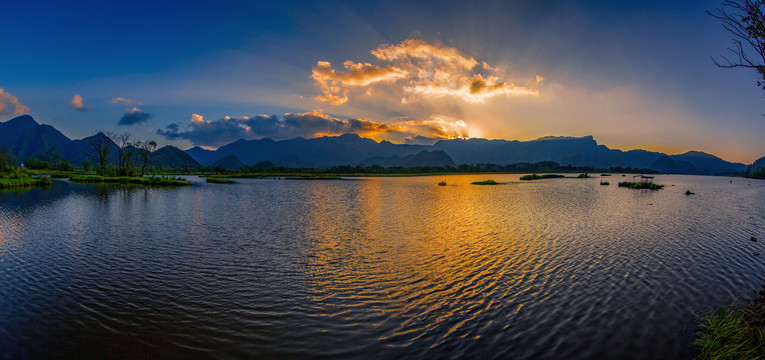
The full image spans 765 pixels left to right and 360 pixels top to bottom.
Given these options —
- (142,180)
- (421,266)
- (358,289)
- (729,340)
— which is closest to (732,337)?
(729,340)

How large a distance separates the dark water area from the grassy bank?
391 mm

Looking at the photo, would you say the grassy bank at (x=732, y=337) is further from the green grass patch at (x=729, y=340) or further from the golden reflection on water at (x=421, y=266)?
the golden reflection on water at (x=421, y=266)

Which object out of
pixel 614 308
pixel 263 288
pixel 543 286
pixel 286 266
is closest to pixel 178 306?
pixel 263 288

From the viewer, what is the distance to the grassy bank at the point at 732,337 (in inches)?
310

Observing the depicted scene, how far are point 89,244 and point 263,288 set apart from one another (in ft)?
45.4

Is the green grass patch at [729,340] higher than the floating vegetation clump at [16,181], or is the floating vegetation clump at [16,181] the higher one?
the floating vegetation clump at [16,181]

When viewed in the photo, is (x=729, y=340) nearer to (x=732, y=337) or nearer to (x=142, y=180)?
(x=732, y=337)

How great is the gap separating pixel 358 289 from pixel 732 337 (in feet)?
35.5

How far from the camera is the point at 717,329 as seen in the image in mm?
8633

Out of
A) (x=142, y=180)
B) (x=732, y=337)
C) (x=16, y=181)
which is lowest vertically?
(x=732, y=337)

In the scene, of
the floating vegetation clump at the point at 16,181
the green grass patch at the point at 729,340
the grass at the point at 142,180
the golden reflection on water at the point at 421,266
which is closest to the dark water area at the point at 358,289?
the golden reflection on water at the point at 421,266

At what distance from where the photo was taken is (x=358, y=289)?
12.2m

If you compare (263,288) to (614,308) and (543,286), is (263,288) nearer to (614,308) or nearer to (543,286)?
(543,286)

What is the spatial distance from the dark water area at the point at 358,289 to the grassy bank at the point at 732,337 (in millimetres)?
391
